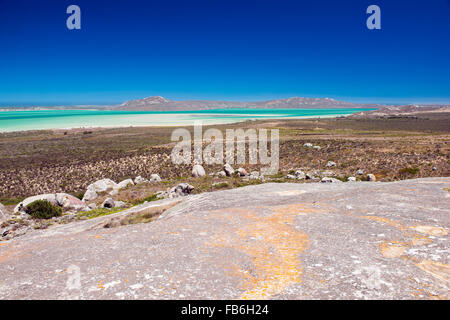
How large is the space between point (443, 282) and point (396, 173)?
32107 millimetres

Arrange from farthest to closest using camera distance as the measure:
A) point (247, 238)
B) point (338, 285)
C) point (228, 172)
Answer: point (228, 172) < point (247, 238) < point (338, 285)

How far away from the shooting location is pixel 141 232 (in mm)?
10133

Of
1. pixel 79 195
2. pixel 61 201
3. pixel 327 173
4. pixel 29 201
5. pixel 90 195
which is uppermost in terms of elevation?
pixel 327 173

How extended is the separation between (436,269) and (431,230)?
2895 millimetres

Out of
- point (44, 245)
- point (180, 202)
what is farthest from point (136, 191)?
point (44, 245)

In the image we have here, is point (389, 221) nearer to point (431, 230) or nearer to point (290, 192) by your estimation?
point (431, 230)

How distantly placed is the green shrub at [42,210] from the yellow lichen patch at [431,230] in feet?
77.9

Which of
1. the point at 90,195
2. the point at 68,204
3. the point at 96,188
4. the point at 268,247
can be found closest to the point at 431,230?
the point at 268,247

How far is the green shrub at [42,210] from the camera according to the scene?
2233 centimetres

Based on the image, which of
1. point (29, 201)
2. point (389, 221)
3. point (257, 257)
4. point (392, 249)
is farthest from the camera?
point (29, 201)

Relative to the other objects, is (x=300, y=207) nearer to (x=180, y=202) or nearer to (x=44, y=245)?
(x=180, y=202)

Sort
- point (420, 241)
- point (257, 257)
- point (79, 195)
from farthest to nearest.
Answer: point (79, 195) → point (420, 241) → point (257, 257)

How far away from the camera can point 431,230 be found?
8.91 m

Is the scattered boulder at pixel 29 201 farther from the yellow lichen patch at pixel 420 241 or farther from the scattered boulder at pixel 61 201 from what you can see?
the yellow lichen patch at pixel 420 241
